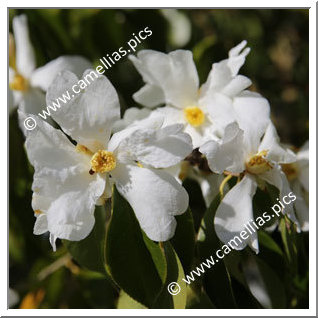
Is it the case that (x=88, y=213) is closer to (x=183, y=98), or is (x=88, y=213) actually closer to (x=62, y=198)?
(x=62, y=198)

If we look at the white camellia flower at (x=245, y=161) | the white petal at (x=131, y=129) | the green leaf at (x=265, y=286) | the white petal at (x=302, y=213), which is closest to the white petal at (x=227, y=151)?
the white camellia flower at (x=245, y=161)

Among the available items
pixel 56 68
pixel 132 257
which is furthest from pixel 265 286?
pixel 56 68

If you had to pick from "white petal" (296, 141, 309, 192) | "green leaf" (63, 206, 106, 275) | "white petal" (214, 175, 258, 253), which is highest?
"green leaf" (63, 206, 106, 275)

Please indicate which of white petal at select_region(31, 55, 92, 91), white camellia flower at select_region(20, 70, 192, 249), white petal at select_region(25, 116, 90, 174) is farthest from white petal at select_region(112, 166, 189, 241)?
white petal at select_region(31, 55, 92, 91)

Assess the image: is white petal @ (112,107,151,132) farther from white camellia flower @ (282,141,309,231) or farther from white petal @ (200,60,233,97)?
white camellia flower @ (282,141,309,231)

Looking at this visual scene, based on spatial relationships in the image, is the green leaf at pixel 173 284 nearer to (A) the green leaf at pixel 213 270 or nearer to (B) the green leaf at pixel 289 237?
(A) the green leaf at pixel 213 270
